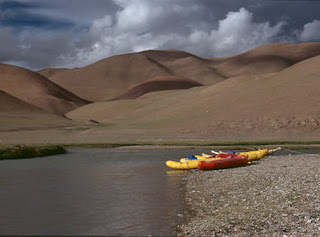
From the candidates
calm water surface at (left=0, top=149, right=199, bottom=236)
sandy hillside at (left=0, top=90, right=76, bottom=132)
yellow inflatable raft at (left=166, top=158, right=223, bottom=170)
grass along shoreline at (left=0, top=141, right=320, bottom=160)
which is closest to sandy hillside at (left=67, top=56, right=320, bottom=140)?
grass along shoreline at (left=0, top=141, right=320, bottom=160)

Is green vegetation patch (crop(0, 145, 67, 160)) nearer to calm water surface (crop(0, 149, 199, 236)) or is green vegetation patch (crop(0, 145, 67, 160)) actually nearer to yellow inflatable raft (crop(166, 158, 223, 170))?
calm water surface (crop(0, 149, 199, 236))

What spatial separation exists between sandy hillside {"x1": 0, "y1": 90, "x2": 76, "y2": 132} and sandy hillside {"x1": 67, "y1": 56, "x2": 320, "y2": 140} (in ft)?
78.3

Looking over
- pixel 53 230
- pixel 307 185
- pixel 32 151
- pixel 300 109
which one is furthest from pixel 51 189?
pixel 300 109

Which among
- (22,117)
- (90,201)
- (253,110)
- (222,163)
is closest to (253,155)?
(222,163)

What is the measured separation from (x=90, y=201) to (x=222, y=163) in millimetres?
14712

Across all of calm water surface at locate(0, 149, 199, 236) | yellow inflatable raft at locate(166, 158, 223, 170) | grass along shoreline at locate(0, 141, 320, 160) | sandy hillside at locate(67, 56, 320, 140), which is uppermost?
sandy hillside at locate(67, 56, 320, 140)

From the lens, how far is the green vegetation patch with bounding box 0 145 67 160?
155 ft

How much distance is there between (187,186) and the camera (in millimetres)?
25047

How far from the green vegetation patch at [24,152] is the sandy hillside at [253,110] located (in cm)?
3838

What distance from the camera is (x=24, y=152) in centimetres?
4891

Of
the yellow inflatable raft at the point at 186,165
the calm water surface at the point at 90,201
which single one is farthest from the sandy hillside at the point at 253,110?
the calm water surface at the point at 90,201

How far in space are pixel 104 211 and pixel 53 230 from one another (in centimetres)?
378

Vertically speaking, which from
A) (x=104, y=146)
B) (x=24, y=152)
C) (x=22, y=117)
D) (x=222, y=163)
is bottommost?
(x=222, y=163)

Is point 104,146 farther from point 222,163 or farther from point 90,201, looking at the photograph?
point 90,201
